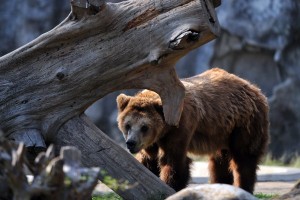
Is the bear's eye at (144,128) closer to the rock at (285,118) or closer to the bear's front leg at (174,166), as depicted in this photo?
the bear's front leg at (174,166)

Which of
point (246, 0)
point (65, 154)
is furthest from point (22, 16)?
point (65, 154)

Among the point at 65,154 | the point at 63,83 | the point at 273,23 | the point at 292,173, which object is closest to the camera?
the point at 65,154

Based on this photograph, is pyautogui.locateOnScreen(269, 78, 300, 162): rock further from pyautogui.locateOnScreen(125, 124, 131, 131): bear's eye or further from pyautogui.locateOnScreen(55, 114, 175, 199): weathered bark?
pyautogui.locateOnScreen(55, 114, 175, 199): weathered bark

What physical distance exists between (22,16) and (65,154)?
11494 mm

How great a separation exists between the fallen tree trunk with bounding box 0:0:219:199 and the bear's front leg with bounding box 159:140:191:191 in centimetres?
90

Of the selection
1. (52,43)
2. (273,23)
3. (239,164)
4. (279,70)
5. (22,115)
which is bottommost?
(279,70)

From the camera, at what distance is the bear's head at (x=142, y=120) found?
7.11 metres

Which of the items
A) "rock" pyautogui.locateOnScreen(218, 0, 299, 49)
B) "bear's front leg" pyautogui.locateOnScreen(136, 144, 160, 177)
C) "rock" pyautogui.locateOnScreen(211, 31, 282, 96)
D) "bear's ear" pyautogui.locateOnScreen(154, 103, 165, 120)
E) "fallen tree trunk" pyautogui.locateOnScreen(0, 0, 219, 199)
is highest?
"fallen tree trunk" pyautogui.locateOnScreen(0, 0, 219, 199)

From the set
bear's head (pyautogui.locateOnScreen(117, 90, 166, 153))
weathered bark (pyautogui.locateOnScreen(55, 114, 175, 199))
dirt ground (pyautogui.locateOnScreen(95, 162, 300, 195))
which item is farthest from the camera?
dirt ground (pyautogui.locateOnScreen(95, 162, 300, 195))

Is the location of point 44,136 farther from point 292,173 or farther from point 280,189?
point 292,173

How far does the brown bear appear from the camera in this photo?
7.00 m

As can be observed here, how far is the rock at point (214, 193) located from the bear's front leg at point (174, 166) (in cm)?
239

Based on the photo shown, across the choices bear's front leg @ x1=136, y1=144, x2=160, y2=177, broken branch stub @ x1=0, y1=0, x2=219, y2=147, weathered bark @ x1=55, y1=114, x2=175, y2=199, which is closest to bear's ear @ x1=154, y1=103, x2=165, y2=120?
bear's front leg @ x1=136, y1=144, x2=160, y2=177

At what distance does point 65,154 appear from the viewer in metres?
Result: 3.66
